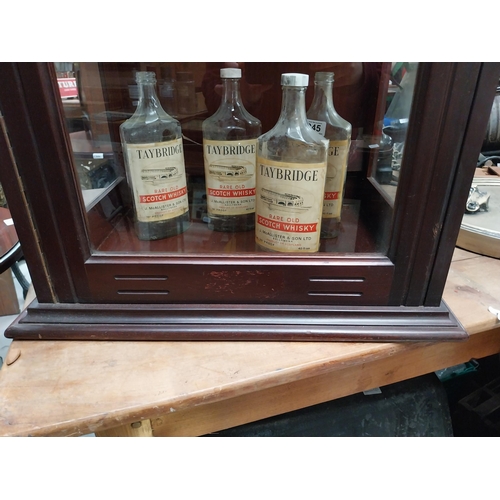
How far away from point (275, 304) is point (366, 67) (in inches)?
13.8

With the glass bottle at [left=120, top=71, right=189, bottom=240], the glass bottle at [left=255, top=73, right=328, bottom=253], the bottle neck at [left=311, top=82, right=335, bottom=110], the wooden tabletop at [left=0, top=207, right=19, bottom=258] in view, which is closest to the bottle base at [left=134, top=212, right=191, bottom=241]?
the glass bottle at [left=120, top=71, right=189, bottom=240]

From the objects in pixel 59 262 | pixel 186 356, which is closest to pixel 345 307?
pixel 186 356

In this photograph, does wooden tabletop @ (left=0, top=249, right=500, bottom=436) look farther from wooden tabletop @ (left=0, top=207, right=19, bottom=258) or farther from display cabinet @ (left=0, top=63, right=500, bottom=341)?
wooden tabletop @ (left=0, top=207, right=19, bottom=258)

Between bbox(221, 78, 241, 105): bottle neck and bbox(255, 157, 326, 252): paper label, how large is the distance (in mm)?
145

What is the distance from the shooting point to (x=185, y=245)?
494 millimetres

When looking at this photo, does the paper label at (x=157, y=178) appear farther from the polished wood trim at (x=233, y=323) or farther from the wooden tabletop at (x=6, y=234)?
the wooden tabletop at (x=6, y=234)

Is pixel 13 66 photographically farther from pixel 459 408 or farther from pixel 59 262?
pixel 459 408

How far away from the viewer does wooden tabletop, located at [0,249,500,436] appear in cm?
38

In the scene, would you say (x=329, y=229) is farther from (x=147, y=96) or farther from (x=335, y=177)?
(x=147, y=96)

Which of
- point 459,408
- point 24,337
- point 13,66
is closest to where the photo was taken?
point 13,66

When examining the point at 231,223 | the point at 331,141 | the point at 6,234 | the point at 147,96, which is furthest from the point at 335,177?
the point at 6,234

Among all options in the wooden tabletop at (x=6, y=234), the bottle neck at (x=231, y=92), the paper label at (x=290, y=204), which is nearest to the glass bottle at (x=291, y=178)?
the paper label at (x=290, y=204)

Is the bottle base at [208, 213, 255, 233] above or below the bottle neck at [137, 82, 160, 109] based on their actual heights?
below

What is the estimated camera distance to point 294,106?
48 centimetres
